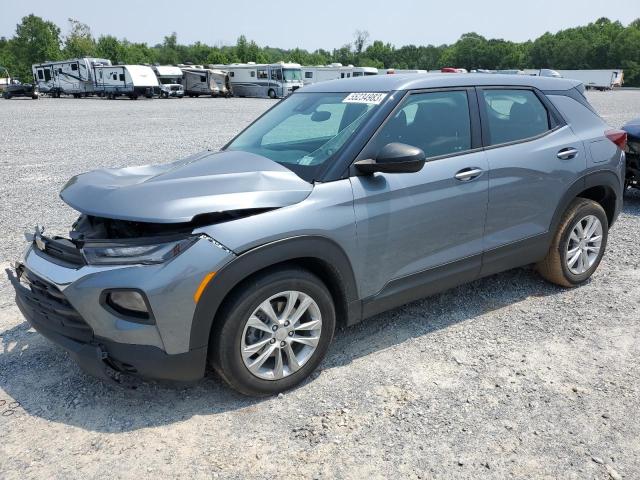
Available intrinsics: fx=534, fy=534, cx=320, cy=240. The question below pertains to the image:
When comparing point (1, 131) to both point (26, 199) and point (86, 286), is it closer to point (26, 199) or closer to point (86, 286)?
point (26, 199)

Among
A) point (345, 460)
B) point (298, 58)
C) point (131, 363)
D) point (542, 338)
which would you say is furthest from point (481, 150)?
point (298, 58)

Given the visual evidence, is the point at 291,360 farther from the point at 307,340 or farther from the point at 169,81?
the point at 169,81

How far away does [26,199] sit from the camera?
7586 mm

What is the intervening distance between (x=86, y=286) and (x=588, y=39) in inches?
5475

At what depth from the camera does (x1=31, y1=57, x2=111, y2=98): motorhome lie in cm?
4409

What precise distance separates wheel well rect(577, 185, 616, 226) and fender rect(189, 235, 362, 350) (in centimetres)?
254

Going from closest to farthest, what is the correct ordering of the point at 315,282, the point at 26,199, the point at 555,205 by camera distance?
the point at 315,282, the point at 555,205, the point at 26,199

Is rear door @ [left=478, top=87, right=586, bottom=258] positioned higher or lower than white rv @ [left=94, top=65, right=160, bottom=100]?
higher

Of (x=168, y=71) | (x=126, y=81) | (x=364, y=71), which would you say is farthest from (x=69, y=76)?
(x=364, y=71)

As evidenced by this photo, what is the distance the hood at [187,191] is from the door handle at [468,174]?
1118mm

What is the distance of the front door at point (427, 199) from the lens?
3.24 meters

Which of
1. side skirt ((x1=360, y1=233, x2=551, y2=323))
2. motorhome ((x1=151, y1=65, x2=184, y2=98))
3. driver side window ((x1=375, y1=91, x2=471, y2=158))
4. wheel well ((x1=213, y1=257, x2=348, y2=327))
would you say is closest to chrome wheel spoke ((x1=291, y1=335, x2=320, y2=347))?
wheel well ((x1=213, y1=257, x2=348, y2=327))

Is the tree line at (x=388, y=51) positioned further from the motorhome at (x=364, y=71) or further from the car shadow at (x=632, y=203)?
the car shadow at (x=632, y=203)

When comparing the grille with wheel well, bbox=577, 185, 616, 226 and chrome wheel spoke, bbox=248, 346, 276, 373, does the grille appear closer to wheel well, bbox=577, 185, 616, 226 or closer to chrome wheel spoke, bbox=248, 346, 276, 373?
chrome wheel spoke, bbox=248, 346, 276, 373
